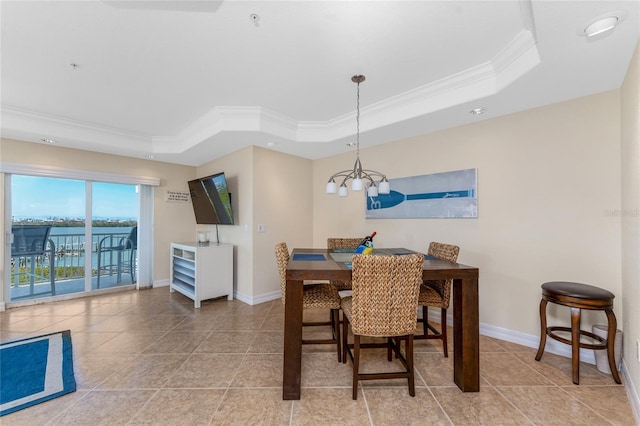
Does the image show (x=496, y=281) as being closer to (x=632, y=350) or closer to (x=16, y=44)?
(x=632, y=350)

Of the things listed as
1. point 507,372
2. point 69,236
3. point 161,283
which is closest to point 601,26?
point 507,372

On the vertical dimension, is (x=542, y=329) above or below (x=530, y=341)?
above

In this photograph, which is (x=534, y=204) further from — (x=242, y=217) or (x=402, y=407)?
(x=242, y=217)

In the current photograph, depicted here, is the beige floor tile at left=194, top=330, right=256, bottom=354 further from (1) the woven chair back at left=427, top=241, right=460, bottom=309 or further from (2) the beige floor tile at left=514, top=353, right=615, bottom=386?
(2) the beige floor tile at left=514, top=353, right=615, bottom=386

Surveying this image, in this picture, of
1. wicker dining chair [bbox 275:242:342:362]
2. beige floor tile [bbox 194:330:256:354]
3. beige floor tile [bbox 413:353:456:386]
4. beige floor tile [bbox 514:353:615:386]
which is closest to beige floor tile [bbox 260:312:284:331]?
beige floor tile [bbox 194:330:256:354]

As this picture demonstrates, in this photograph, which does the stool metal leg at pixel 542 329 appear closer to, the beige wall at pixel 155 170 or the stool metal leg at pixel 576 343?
the stool metal leg at pixel 576 343

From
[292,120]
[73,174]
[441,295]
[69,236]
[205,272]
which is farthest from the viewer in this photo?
[69,236]

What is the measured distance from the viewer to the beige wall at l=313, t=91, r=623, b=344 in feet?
7.13

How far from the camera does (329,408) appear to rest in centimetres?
169

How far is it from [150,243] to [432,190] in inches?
191

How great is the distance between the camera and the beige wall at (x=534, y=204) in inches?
85.6

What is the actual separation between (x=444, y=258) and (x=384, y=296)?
3.40ft

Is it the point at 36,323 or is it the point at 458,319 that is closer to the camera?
the point at 458,319

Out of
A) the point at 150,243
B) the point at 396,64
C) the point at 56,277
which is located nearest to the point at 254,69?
the point at 396,64
